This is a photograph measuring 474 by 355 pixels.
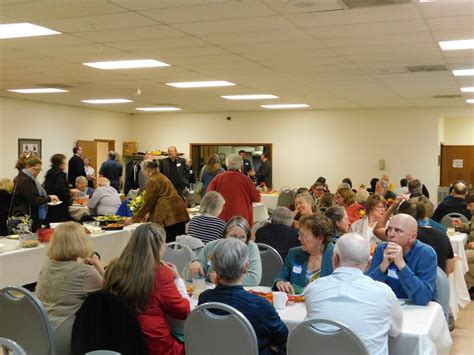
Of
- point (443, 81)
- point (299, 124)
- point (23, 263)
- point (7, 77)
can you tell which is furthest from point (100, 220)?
point (299, 124)

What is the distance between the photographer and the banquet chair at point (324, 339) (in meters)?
2.34

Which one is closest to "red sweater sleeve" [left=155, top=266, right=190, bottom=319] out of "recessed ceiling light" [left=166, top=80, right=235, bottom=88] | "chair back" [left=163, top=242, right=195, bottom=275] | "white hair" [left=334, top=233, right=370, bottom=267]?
"white hair" [left=334, top=233, right=370, bottom=267]

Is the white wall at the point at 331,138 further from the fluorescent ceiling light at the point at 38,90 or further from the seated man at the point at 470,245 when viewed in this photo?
the seated man at the point at 470,245

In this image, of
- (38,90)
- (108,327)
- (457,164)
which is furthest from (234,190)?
(457,164)

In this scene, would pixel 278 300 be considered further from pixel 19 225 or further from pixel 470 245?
pixel 470 245

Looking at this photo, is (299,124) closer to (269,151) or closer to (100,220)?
(269,151)

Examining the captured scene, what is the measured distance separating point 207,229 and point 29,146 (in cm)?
934

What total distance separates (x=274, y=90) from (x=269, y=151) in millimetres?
4768

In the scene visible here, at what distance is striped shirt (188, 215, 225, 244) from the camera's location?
5.11m

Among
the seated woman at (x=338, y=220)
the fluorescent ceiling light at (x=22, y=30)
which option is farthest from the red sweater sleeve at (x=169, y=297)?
the fluorescent ceiling light at (x=22, y=30)

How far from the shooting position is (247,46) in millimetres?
6473

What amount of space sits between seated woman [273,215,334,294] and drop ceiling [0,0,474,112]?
1.96 m

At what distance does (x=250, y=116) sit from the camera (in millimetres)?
15453

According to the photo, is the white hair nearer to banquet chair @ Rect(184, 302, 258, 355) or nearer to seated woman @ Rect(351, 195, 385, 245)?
banquet chair @ Rect(184, 302, 258, 355)
